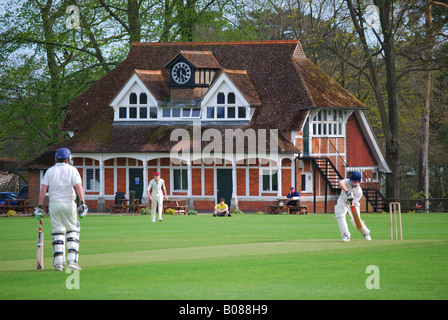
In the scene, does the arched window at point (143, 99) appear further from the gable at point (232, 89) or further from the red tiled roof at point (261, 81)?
the gable at point (232, 89)

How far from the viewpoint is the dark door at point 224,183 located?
167 feet

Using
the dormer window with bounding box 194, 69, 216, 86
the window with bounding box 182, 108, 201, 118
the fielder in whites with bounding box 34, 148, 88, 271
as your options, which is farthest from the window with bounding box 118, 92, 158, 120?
the fielder in whites with bounding box 34, 148, 88, 271

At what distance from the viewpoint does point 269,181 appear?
50.0m

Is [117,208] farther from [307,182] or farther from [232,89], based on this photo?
[307,182]

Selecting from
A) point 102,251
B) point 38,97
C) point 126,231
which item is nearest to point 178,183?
point 38,97

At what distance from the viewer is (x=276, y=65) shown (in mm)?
52969

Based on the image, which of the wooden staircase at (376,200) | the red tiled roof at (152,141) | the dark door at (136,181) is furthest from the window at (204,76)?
the wooden staircase at (376,200)

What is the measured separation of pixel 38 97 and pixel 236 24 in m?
15.9

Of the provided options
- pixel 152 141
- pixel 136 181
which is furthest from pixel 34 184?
pixel 152 141

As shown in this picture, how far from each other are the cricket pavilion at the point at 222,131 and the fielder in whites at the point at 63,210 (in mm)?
32745
